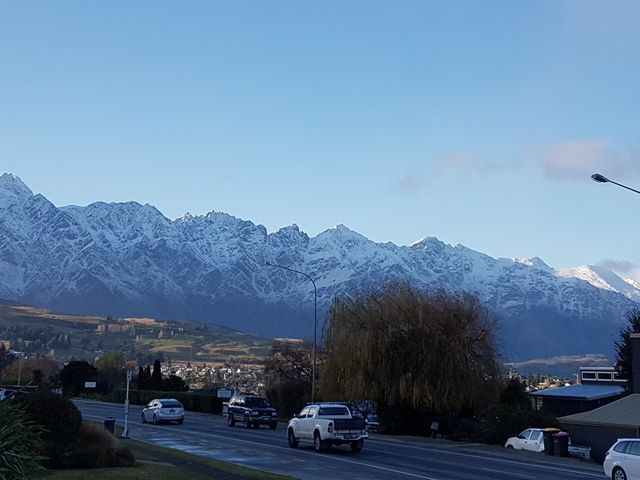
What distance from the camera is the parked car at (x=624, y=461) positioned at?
84.1ft

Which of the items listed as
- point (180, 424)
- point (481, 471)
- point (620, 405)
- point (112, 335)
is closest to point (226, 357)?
point (112, 335)

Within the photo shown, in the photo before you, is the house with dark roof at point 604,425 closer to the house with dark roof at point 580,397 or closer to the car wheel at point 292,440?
the house with dark roof at point 580,397

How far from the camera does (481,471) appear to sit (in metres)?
29.2

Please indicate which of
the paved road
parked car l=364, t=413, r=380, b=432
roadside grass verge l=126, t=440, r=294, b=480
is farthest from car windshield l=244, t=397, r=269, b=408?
roadside grass verge l=126, t=440, r=294, b=480

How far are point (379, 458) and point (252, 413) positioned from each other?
21.3 meters

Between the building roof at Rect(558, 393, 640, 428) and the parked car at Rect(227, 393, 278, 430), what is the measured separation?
16.8 meters

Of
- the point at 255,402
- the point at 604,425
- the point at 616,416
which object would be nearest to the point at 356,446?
the point at 604,425

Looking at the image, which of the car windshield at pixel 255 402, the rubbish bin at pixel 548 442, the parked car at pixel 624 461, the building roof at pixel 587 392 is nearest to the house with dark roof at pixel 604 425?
the rubbish bin at pixel 548 442

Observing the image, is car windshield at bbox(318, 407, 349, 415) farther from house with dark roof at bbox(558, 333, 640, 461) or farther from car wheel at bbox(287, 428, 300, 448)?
house with dark roof at bbox(558, 333, 640, 461)

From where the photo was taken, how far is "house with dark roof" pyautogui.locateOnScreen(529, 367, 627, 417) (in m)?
64.6

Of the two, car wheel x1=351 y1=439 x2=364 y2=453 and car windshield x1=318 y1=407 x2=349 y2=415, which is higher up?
car windshield x1=318 y1=407 x2=349 y2=415

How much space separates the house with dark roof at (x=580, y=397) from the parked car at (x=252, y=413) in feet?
60.2

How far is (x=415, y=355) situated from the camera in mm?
51594

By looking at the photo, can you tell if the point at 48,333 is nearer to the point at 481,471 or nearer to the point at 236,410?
the point at 236,410
